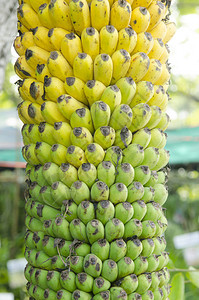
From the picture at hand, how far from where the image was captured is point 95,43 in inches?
36.1

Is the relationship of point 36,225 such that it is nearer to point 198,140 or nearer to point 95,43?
point 95,43

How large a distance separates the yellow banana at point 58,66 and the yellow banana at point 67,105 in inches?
2.7

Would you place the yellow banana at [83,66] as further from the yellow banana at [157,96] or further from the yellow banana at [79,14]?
the yellow banana at [157,96]

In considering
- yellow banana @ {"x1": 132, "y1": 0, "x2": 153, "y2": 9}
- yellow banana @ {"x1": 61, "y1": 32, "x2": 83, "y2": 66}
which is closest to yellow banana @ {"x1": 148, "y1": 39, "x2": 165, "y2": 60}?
yellow banana @ {"x1": 132, "y1": 0, "x2": 153, "y2": 9}

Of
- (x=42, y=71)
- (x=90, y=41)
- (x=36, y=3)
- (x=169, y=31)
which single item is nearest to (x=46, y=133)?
(x=42, y=71)

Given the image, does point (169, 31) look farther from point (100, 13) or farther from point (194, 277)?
point (194, 277)

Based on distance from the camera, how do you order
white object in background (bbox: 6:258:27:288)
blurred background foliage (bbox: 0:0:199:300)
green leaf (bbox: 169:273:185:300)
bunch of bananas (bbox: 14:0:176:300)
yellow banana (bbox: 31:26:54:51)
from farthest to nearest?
blurred background foliage (bbox: 0:0:199:300) → white object in background (bbox: 6:258:27:288) → green leaf (bbox: 169:273:185:300) → yellow banana (bbox: 31:26:54:51) → bunch of bananas (bbox: 14:0:176:300)

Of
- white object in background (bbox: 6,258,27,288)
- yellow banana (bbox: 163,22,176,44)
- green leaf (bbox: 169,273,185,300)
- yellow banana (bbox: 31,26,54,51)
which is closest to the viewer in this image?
yellow banana (bbox: 31,26,54,51)

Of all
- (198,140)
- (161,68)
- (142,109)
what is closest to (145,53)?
(161,68)

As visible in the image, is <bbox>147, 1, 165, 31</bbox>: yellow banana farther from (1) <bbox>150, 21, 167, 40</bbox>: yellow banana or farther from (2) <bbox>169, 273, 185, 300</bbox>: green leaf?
(2) <bbox>169, 273, 185, 300</bbox>: green leaf

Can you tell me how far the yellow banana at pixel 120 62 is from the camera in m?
0.91

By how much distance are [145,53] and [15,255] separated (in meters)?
2.93

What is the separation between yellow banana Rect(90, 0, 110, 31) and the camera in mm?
909

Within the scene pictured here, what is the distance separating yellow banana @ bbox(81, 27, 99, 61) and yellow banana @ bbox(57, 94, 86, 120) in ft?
0.46
